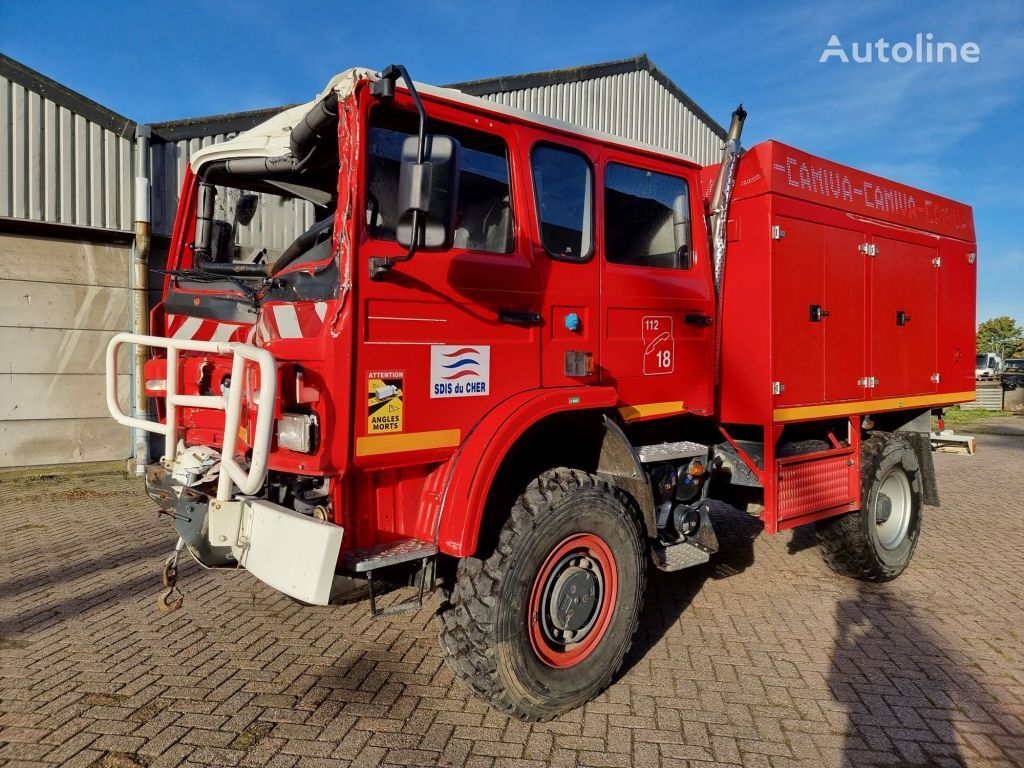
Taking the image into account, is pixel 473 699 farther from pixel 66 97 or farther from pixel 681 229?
pixel 66 97

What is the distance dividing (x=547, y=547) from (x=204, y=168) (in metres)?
2.82

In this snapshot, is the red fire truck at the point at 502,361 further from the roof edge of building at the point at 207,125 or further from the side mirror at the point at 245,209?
the roof edge of building at the point at 207,125

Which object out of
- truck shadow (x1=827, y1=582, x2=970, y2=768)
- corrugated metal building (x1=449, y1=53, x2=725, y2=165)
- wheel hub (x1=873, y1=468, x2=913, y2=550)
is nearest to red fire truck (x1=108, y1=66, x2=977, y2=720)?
wheel hub (x1=873, y1=468, x2=913, y2=550)

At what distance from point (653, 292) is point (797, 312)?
3.62ft

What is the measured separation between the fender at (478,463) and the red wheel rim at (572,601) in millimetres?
508

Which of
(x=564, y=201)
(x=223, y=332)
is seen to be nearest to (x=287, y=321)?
(x=223, y=332)

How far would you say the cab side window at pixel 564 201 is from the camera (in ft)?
11.3

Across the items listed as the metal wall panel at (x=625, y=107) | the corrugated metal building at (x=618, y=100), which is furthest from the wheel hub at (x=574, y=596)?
the metal wall panel at (x=625, y=107)

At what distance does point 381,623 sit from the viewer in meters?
4.34

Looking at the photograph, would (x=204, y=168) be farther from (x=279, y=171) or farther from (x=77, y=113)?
(x=77, y=113)

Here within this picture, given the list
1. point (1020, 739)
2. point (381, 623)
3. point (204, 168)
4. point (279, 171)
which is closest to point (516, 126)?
point (279, 171)

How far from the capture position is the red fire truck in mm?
2787

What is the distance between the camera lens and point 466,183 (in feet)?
10.5

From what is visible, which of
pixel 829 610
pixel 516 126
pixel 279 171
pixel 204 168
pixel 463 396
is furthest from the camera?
pixel 829 610
